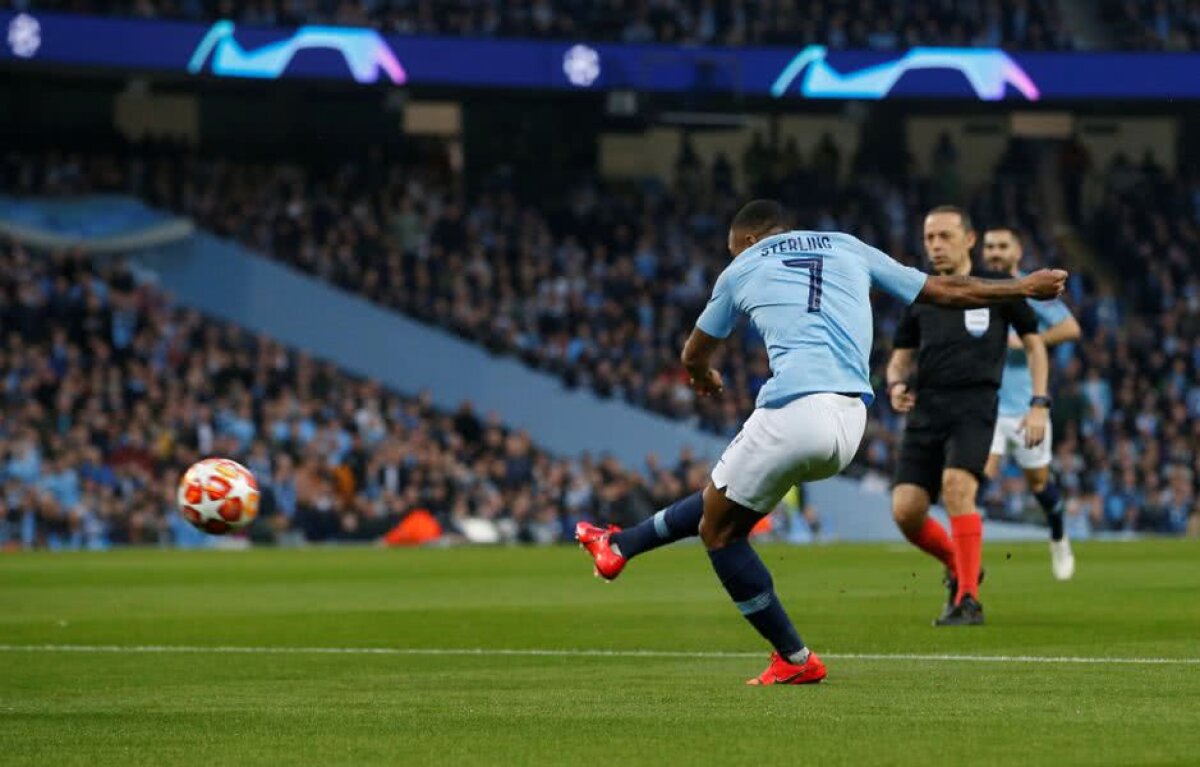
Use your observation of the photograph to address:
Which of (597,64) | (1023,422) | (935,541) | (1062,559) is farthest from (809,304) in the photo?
(597,64)

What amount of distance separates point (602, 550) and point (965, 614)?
404 cm

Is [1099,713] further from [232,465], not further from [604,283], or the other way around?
[604,283]

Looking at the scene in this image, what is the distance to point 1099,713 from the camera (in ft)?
27.2

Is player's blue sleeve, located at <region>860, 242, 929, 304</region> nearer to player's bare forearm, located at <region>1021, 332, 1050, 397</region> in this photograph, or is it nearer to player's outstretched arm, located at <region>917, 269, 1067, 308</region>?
player's outstretched arm, located at <region>917, 269, 1067, 308</region>

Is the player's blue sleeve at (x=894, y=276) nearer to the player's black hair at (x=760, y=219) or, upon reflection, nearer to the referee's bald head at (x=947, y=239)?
the player's black hair at (x=760, y=219)

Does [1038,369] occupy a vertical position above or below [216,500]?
above

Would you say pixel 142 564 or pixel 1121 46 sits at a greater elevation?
pixel 1121 46

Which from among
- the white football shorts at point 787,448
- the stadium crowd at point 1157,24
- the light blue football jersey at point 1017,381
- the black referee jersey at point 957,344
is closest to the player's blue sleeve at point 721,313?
the white football shorts at point 787,448

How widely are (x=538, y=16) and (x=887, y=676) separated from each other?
109 ft

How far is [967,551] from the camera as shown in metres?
13.4

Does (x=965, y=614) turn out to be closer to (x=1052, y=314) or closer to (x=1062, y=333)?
(x=1062, y=333)

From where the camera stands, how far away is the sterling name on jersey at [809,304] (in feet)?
31.2

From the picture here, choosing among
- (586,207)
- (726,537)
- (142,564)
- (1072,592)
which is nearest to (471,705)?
(726,537)

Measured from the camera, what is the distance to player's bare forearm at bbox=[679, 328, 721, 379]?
31.6ft
